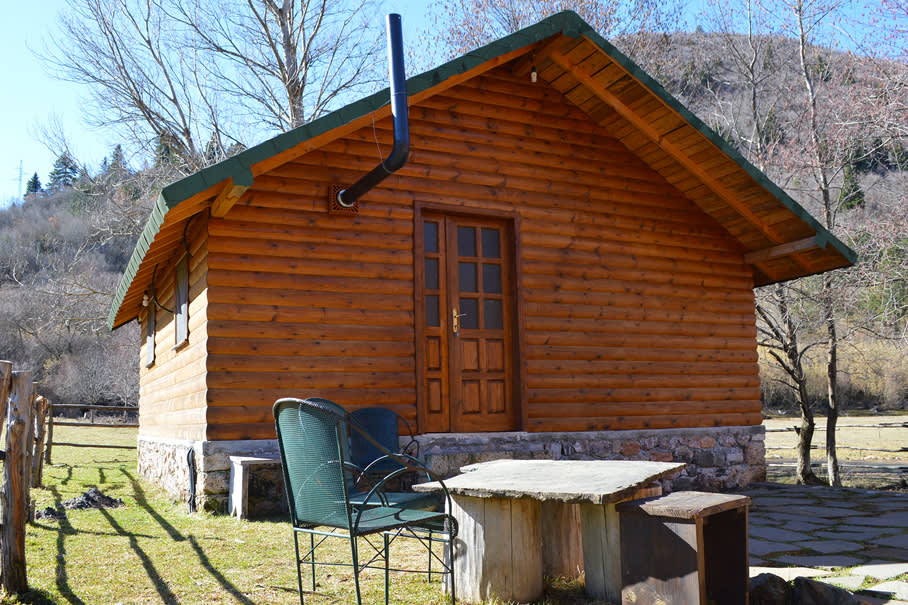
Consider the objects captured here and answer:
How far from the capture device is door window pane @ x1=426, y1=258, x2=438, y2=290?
730 centimetres

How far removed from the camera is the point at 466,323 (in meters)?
7.46

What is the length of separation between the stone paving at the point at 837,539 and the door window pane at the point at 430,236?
153 inches

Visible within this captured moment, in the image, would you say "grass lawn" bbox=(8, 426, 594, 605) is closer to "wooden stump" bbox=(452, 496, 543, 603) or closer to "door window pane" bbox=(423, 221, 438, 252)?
"wooden stump" bbox=(452, 496, 543, 603)

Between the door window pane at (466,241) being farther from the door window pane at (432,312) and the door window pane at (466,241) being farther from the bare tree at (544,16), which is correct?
the bare tree at (544,16)

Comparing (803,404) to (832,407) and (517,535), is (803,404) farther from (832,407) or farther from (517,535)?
(517,535)

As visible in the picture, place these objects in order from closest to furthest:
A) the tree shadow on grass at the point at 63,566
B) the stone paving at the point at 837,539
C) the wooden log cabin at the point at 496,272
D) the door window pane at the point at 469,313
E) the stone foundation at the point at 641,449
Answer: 1. the tree shadow on grass at the point at 63,566
2. the stone paving at the point at 837,539
3. the wooden log cabin at the point at 496,272
4. the stone foundation at the point at 641,449
5. the door window pane at the point at 469,313

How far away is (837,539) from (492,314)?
3701 millimetres

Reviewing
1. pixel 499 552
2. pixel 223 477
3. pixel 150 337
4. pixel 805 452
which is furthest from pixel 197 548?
pixel 805 452

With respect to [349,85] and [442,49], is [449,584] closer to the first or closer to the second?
[349,85]

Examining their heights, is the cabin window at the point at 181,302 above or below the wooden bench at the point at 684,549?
above

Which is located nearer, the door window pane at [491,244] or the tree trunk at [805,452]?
the door window pane at [491,244]

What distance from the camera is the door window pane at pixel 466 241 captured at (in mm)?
7566

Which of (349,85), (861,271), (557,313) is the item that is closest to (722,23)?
(861,271)

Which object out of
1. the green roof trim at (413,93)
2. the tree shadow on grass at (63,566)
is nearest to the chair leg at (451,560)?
the tree shadow on grass at (63,566)
